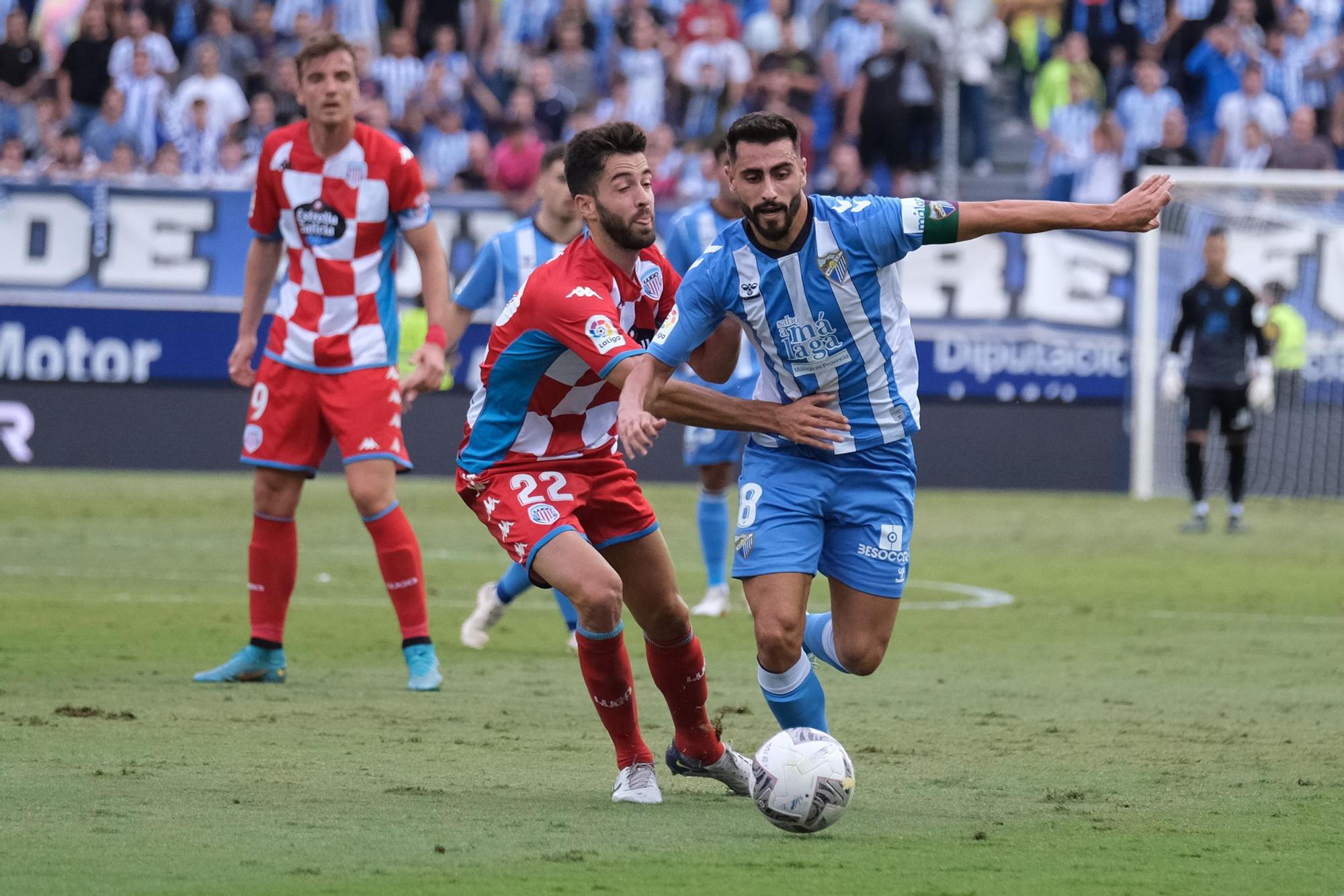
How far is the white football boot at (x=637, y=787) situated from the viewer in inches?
235

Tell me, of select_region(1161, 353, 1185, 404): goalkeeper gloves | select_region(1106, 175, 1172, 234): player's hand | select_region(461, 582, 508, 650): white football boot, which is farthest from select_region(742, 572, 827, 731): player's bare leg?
select_region(1161, 353, 1185, 404): goalkeeper gloves

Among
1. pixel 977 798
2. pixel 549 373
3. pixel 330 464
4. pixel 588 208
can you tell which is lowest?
pixel 330 464

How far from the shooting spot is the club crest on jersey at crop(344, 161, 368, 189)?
27.2ft

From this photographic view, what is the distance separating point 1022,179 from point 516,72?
580cm

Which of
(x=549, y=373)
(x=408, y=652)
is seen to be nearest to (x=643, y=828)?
(x=549, y=373)

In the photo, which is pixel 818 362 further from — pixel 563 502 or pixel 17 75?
pixel 17 75

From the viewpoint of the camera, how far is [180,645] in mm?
9555

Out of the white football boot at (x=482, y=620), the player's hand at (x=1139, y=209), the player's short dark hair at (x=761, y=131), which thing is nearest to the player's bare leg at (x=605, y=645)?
the player's short dark hair at (x=761, y=131)

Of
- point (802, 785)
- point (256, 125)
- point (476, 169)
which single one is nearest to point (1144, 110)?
point (476, 169)

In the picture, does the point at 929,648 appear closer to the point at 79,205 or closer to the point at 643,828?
the point at 643,828

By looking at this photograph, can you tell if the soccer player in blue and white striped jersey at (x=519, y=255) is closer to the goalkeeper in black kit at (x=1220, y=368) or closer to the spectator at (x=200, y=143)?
the goalkeeper in black kit at (x=1220, y=368)

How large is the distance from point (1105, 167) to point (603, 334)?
15604 millimetres

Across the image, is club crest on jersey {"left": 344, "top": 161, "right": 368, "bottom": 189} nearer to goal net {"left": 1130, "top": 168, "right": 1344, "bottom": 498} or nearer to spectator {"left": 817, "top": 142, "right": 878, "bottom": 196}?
spectator {"left": 817, "top": 142, "right": 878, "bottom": 196}

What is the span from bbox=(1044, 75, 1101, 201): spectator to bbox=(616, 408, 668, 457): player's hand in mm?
15549
